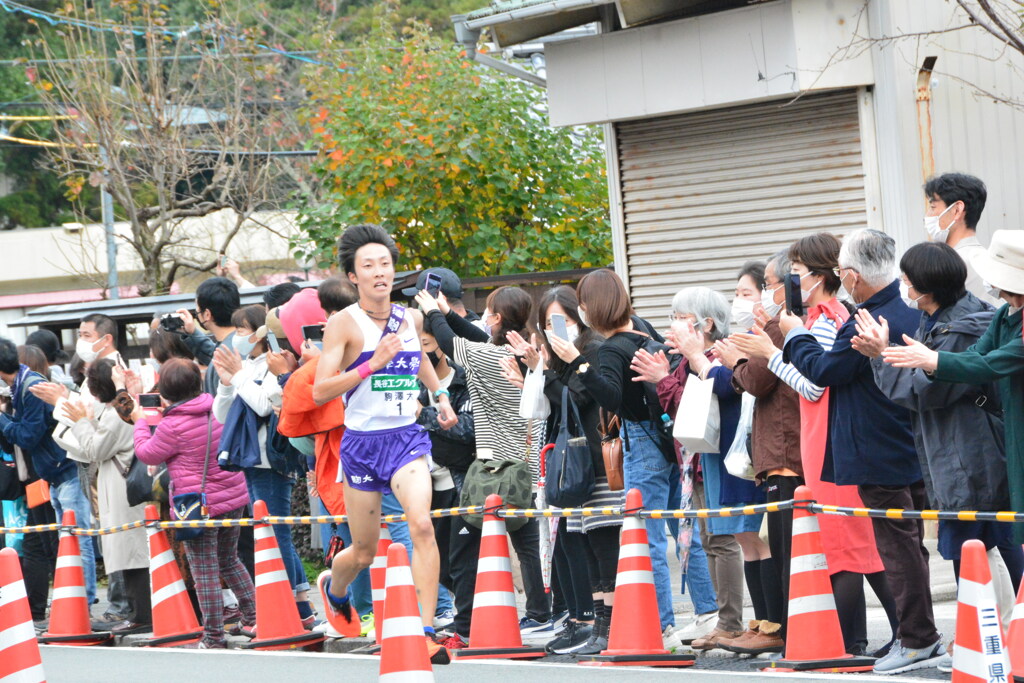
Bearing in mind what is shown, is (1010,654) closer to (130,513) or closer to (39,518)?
(130,513)

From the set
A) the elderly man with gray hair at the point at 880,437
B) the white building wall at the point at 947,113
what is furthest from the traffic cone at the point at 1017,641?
the white building wall at the point at 947,113

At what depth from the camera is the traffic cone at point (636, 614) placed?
7.62m

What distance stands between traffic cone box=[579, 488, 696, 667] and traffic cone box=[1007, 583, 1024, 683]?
7.15 ft

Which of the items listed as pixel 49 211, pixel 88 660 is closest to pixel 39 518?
pixel 88 660

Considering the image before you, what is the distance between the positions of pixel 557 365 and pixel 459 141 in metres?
7.63

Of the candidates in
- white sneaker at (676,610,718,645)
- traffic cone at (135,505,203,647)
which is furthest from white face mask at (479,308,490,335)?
traffic cone at (135,505,203,647)

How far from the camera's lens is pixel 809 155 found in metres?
11.9

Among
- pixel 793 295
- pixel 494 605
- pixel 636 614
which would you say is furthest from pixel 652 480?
pixel 793 295

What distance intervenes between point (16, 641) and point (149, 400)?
11.9 ft

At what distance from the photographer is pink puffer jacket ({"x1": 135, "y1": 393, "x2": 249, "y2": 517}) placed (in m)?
9.86

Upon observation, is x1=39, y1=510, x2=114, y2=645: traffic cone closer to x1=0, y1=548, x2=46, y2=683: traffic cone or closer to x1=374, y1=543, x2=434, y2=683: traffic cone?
x1=0, y1=548, x2=46, y2=683: traffic cone

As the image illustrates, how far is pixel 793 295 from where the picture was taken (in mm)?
7566

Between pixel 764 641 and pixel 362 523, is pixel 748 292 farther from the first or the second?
pixel 362 523

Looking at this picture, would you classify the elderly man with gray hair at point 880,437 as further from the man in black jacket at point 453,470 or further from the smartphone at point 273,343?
the smartphone at point 273,343
